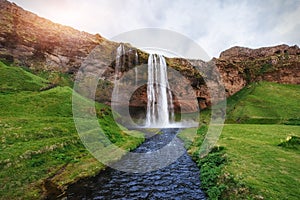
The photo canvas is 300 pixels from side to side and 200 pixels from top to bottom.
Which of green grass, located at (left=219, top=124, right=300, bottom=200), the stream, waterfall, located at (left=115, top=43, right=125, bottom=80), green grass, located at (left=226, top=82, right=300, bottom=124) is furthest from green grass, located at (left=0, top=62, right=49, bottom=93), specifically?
green grass, located at (left=226, top=82, right=300, bottom=124)

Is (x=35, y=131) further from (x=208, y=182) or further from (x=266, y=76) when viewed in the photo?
(x=266, y=76)

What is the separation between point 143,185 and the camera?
49.8ft

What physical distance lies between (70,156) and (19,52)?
5449 centimetres

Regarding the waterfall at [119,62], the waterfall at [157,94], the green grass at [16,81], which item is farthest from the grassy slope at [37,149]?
the waterfall at [157,94]

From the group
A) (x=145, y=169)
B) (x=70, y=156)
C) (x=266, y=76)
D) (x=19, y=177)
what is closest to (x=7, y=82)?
(x=70, y=156)

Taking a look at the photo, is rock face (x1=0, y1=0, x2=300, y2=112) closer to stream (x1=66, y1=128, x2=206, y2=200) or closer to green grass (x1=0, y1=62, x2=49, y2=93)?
green grass (x1=0, y1=62, x2=49, y2=93)

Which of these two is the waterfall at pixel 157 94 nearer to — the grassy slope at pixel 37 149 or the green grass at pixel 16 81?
the green grass at pixel 16 81

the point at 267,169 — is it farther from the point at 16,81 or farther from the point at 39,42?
the point at 39,42

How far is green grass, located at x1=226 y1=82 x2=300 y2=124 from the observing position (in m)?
52.8

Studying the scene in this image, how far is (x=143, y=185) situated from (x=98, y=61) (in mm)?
61711

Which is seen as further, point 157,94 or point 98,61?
point 157,94

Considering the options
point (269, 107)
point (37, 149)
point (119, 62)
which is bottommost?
point (37, 149)

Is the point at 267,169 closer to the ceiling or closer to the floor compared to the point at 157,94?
closer to the floor

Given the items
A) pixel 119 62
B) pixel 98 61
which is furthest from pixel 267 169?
pixel 98 61
